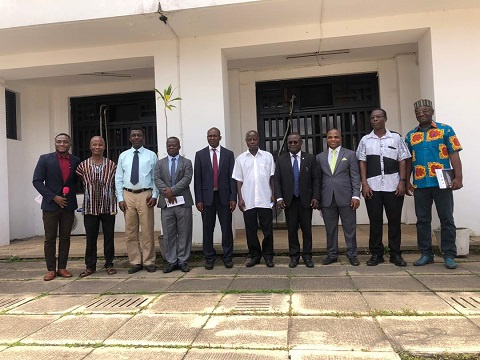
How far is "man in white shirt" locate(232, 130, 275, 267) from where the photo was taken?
204 inches

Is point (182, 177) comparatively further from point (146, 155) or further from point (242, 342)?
point (242, 342)

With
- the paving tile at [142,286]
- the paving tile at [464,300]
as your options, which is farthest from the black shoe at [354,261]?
the paving tile at [142,286]

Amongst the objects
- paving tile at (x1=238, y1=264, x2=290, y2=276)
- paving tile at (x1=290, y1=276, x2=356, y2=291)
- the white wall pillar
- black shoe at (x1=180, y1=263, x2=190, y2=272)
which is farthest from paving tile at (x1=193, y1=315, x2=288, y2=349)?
the white wall pillar

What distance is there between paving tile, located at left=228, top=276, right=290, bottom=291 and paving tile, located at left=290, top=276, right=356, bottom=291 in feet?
0.34

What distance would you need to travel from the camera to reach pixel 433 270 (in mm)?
4816

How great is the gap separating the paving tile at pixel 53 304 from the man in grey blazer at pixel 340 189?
3152 millimetres

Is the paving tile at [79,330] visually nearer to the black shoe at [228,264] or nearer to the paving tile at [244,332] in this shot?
the paving tile at [244,332]

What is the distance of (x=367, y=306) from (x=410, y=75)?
562 centimetres

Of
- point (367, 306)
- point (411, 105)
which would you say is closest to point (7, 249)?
point (367, 306)

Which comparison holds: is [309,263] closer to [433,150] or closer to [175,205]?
[175,205]

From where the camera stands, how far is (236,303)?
3871 millimetres

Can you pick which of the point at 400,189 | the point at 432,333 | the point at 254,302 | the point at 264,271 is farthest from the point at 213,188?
the point at 432,333

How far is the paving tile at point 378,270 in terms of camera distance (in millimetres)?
4742

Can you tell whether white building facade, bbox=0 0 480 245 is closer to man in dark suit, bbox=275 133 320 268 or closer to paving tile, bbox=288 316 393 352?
man in dark suit, bbox=275 133 320 268
